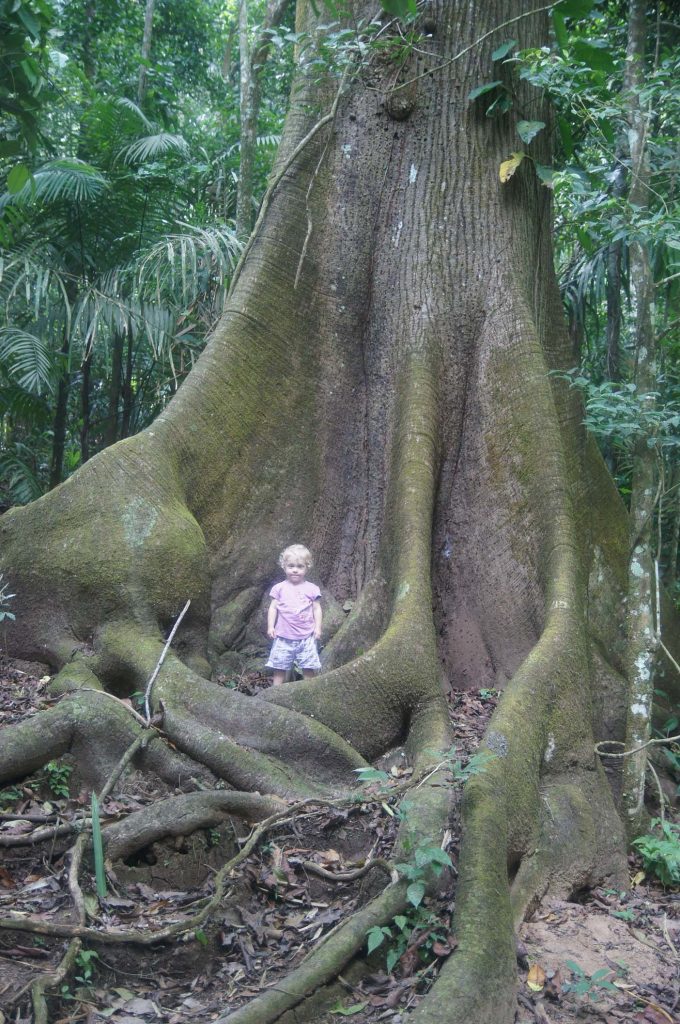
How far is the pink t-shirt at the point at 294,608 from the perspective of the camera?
5.51m

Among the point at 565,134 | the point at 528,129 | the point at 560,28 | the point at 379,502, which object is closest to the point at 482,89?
the point at 528,129

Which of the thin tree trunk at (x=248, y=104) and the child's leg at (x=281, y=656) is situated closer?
the child's leg at (x=281, y=656)

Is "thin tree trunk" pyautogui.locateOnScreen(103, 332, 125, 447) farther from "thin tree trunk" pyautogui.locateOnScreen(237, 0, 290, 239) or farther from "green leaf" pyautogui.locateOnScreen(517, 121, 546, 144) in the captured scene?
"green leaf" pyautogui.locateOnScreen(517, 121, 546, 144)

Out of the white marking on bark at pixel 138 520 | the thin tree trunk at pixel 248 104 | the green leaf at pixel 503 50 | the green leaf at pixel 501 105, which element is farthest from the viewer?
the thin tree trunk at pixel 248 104

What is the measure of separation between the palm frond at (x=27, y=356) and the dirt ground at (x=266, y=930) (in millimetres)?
4943

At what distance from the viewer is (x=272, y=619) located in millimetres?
5562

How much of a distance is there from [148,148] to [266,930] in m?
8.21

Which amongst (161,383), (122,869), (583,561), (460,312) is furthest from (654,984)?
(161,383)

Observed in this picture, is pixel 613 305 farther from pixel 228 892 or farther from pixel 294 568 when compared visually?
pixel 228 892

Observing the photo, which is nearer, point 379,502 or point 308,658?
point 308,658

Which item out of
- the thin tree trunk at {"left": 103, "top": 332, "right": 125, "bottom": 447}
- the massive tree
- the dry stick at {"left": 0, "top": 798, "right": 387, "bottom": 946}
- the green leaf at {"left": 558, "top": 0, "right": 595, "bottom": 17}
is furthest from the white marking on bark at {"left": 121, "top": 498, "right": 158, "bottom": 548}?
the thin tree trunk at {"left": 103, "top": 332, "right": 125, "bottom": 447}

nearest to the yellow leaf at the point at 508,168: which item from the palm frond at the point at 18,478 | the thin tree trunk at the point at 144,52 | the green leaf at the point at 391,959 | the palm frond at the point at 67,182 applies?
the palm frond at the point at 67,182

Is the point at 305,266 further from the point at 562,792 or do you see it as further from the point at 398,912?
the point at 398,912

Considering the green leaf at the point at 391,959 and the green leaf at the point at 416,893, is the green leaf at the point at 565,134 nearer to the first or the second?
the green leaf at the point at 416,893
